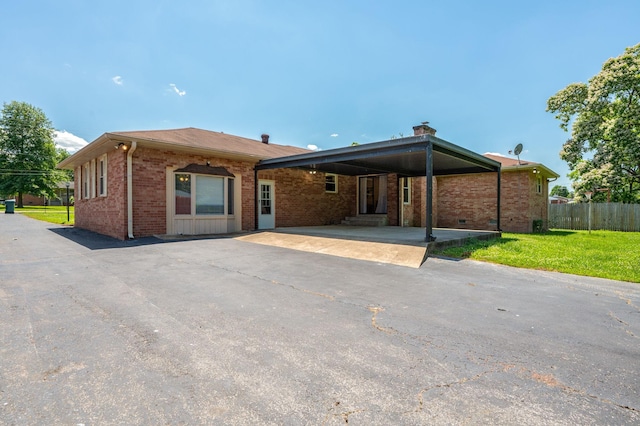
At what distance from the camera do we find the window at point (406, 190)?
1576 centimetres

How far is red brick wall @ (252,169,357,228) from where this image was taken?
14.0m

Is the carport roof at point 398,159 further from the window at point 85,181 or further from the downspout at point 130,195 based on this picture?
the window at point 85,181

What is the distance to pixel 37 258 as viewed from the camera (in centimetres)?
703

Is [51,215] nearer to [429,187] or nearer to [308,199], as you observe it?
[308,199]

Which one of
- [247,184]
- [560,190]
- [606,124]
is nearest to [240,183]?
[247,184]

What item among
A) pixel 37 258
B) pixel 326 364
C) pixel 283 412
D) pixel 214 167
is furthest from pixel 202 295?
pixel 214 167

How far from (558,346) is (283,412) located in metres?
2.71

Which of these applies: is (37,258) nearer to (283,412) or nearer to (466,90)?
(283,412)

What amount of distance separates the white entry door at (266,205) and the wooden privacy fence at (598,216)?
1684 centimetres

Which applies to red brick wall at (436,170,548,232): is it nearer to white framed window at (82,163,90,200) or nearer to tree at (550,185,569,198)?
white framed window at (82,163,90,200)

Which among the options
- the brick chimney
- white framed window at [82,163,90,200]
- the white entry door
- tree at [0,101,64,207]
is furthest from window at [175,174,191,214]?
tree at [0,101,64,207]

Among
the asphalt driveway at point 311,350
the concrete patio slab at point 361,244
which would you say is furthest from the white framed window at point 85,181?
the asphalt driveway at point 311,350

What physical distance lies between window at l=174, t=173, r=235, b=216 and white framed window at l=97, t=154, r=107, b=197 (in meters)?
2.82

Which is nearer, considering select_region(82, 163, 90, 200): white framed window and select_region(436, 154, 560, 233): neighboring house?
select_region(82, 163, 90, 200): white framed window
